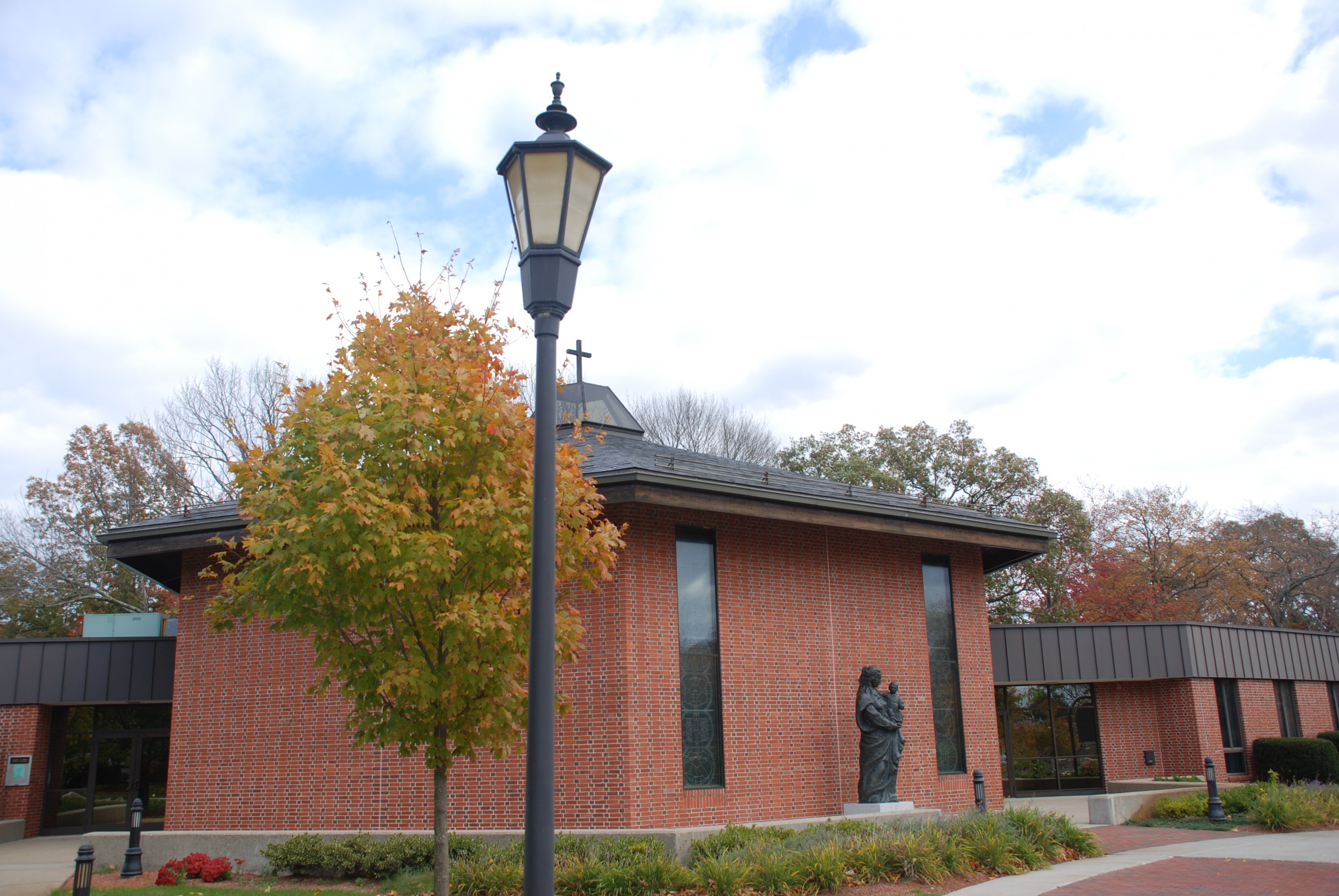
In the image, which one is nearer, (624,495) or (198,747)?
(624,495)

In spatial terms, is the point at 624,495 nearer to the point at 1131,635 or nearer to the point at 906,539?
the point at 906,539

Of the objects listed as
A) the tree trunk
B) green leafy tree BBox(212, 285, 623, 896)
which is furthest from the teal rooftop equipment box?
the tree trunk

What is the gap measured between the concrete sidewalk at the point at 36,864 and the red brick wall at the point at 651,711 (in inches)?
72.2

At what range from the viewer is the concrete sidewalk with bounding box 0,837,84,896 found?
12.7 m

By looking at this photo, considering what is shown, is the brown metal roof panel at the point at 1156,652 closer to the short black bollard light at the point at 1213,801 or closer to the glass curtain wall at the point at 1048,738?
the glass curtain wall at the point at 1048,738

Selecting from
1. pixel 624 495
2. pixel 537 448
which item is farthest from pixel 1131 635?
pixel 537 448

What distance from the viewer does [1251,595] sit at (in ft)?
128

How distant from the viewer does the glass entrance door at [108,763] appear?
21.5 metres

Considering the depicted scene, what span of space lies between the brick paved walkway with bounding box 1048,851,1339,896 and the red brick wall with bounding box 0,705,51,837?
20.2m

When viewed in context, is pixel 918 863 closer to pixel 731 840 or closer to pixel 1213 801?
pixel 731 840

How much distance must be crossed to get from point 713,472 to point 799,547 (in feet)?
6.18

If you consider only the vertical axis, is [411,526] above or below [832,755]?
above

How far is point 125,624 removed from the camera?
2181 cm

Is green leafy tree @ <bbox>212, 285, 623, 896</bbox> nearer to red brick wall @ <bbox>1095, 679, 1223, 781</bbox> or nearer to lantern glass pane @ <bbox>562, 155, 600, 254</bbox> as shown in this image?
lantern glass pane @ <bbox>562, 155, 600, 254</bbox>
